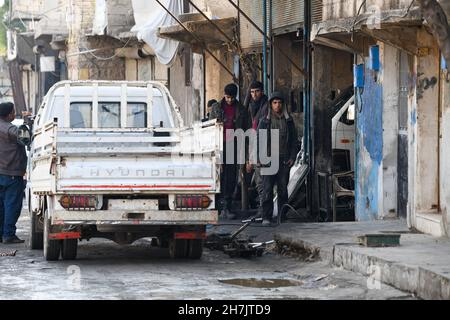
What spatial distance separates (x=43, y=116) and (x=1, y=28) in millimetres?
61217

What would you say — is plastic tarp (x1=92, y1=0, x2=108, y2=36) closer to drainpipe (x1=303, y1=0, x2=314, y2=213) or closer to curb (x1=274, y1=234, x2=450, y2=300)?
drainpipe (x1=303, y1=0, x2=314, y2=213)

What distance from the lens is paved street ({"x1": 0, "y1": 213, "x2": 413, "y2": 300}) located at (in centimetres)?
1109

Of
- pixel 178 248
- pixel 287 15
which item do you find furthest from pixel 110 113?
pixel 287 15

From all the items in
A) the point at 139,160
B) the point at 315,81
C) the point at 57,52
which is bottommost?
the point at 139,160

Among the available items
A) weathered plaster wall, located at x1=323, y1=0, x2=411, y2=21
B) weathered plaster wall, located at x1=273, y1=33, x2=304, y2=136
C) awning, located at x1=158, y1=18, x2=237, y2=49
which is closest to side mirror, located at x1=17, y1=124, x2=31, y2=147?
weathered plaster wall, located at x1=323, y1=0, x2=411, y2=21

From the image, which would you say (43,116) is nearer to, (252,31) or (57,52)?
(252,31)

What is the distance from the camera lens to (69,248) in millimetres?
14109

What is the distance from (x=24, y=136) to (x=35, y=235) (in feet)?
5.04

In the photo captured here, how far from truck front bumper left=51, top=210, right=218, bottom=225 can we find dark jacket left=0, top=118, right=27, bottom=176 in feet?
12.0

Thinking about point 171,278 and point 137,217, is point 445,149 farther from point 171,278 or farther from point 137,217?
point 171,278

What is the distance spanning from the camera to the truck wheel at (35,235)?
1548cm
